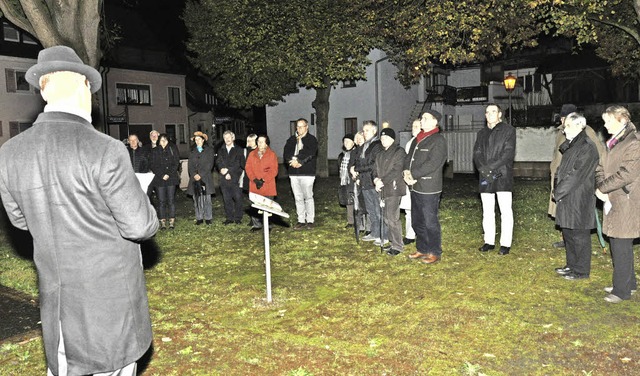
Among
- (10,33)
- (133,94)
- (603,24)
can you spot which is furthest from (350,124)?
(10,33)

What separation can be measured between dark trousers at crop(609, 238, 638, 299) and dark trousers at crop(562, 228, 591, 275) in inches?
27.2

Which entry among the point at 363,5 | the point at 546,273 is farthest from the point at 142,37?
the point at 546,273

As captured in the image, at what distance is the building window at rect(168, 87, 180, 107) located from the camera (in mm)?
44875

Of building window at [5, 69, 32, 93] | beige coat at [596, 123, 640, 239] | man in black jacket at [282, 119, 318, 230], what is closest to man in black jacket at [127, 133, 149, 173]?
man in black jacket at [282, 119, 318, 230]

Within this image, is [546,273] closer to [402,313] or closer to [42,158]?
[402,313]

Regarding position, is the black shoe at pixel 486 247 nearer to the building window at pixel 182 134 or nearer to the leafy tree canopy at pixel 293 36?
the leafy tree canopy at pixel 293 36

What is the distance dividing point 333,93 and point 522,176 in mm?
14653

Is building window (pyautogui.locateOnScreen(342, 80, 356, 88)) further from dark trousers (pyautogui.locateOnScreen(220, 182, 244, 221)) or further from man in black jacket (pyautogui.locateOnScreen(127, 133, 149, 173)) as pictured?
man in black jacket (pyautogui.locateOnScreen(127, 133, 149, 173))

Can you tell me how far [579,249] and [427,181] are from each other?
2.38 meters

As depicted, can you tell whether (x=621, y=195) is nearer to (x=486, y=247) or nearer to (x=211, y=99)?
(x=486, y=247)

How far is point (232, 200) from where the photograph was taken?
1275 centimetres

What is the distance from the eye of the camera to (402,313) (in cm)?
607

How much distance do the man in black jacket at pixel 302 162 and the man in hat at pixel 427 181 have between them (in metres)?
3.38

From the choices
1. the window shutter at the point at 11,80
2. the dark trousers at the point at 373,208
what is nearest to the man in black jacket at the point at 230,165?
the dark trousers at the point at 373,208
